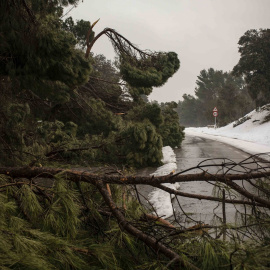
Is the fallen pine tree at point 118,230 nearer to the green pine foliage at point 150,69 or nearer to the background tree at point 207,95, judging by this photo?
the green pine foliage at point 150,69

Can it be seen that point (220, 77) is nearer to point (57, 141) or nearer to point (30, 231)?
point (57, 141)

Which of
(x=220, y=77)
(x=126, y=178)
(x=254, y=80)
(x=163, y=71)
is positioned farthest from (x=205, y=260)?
(x=220, y=77)

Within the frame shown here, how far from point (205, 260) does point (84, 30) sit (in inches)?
445

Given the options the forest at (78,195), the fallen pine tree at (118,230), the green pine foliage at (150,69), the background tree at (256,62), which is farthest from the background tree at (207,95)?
the fallen pine tree at (118,230)

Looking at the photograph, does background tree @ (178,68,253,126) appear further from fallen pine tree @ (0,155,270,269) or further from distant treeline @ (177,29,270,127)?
fallen pine tree @ (0,155,270,269)

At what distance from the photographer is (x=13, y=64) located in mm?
3547

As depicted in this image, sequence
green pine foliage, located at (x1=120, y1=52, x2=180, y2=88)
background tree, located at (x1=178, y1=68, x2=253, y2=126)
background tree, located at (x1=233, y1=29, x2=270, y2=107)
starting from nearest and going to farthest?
green pine foliage, located at (x1=120, y1=52, x2=180, y2=88), background tree, located at (x1=233, y1=29, x2=270, y2=107), background tree, located at (x1=178, y1=68, x2=253, y2=126)

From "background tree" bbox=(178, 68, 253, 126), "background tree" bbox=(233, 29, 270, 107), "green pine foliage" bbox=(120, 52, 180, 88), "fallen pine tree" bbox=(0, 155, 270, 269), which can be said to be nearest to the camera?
"fallen pine tree" bbox=(0, 155, 270, 269)

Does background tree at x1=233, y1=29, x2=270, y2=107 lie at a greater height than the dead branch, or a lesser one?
greater

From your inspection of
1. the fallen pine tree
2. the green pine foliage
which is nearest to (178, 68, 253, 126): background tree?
the green pine foliage

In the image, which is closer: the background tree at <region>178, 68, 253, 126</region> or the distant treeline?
the distant treeline

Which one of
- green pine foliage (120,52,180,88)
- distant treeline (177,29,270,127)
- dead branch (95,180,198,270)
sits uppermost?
distant treeline (177,29,270,127)

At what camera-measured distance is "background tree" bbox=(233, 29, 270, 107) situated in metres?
28.6

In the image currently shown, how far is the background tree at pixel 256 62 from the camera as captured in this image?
2858 cm
